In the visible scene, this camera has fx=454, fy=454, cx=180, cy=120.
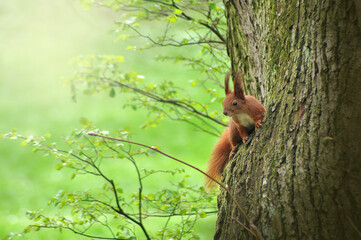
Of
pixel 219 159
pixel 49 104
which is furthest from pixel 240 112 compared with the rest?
pixel 49 104

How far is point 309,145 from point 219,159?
0.91 meters

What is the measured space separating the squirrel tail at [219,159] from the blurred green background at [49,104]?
1.37 m

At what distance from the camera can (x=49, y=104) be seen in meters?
6.47

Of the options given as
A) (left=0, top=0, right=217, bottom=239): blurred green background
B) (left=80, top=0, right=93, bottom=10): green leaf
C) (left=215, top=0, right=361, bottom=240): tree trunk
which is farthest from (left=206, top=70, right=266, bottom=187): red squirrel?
(left=0, top=0, right=217, bottom=239): blurred green background

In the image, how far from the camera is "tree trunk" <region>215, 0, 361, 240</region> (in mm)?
1427

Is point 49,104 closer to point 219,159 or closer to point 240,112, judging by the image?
point 219,159

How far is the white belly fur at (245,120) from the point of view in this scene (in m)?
2.09

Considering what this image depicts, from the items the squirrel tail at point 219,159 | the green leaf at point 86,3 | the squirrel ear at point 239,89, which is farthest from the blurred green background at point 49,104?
the squirrel ear at point 239,89

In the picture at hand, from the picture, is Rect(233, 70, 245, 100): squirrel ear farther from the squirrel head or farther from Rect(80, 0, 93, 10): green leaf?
Rect(80, 0, 93, 10): green leaf

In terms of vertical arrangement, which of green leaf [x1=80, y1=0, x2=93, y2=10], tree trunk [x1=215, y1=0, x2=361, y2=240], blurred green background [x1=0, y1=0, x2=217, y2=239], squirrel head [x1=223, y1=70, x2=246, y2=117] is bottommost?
tree trunk [x1=215, y1=0, x2=361, y2=240]

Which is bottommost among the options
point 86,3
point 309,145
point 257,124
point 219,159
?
point 309,145

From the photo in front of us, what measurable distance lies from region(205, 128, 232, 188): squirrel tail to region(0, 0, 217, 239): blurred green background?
1366mm

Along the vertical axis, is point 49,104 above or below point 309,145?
above

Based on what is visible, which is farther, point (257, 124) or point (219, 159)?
point (219, 159)
